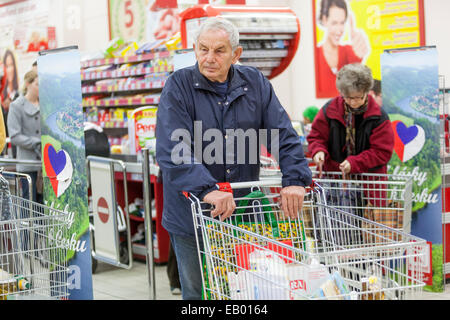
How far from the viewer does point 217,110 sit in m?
2.89

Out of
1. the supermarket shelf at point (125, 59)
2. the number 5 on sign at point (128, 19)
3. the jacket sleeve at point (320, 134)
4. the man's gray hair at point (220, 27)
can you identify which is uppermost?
the number 5 on sign at point (128, 19)

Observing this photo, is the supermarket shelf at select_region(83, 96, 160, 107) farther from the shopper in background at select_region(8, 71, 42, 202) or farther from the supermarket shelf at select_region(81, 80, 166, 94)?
the shopper in background at select_region(8, 71, 42, 202)

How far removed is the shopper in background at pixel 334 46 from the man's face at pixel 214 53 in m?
6.97

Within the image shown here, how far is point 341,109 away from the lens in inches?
175

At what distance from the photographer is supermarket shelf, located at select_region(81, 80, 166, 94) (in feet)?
26.5

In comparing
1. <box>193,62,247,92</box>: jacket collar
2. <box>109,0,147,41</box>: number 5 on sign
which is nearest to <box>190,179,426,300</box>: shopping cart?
<box>193,62,247,92</box>: jacket collar

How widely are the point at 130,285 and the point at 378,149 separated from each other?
2580 millimetres

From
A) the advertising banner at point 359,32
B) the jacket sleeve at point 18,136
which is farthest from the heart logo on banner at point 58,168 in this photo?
the advertising banner at point 359,32

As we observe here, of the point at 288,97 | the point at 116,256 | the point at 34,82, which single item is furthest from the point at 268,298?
the point at 288,97

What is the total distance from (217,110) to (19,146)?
3.85 m

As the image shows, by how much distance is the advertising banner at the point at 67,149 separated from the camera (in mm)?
4344

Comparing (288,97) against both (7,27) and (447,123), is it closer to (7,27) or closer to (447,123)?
(447,123)

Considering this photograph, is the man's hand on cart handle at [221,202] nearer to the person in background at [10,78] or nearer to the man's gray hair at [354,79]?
the man's gray hair at [354,79]

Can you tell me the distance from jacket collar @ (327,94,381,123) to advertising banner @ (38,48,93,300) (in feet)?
5.20
